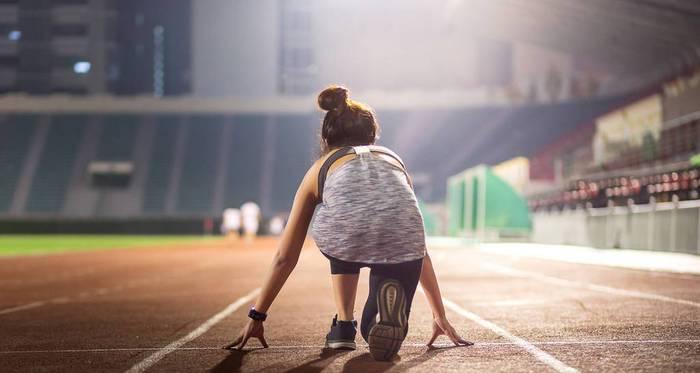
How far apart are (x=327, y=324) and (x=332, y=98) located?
304cm

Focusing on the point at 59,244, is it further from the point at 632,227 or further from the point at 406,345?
the point at 406,345

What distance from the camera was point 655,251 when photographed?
68.7 ft

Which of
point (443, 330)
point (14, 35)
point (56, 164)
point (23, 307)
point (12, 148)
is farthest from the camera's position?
point (14, 35)

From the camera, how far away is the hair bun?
527 cm

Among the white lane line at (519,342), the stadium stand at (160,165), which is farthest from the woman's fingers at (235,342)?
the stadium stand at (160,165)

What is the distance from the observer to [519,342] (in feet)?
20.2

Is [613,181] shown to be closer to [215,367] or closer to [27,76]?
[215,367]

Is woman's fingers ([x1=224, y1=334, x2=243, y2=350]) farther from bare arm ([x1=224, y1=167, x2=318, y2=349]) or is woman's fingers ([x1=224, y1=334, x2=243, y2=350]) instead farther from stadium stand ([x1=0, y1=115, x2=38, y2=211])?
stadium stand ([x1=0, y1=115, x2=38, y2=211])

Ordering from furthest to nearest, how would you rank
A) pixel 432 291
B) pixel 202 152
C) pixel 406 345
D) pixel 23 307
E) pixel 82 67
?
pixel 82 67
pixel 202 152
pixel 23 307
pixel 406 345
pixel 432 291

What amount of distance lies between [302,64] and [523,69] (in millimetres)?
19469

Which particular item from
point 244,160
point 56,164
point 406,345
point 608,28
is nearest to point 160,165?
point 244,160

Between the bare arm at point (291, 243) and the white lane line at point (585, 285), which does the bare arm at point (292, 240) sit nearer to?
the bare arm at point (291, 243)

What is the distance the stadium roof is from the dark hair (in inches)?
1324

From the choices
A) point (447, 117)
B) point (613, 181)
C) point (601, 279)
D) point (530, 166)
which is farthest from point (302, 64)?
point (601, 279)
